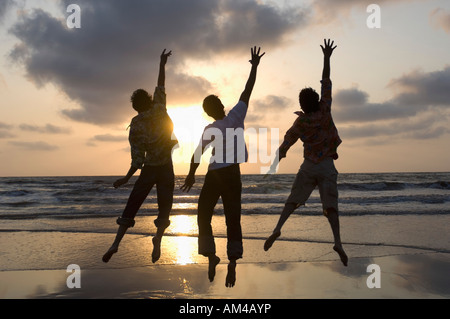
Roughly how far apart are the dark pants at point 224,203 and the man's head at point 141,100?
1.57m

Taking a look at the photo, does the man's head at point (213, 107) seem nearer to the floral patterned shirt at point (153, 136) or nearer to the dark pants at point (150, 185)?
the floral patterned shirt at point (153, 136)

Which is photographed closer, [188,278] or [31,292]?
[31,292]

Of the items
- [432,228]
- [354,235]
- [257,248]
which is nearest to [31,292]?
[257,248]

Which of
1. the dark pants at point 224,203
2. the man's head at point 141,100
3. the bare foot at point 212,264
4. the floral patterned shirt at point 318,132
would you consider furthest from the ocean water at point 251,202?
the man's head at point 141,100

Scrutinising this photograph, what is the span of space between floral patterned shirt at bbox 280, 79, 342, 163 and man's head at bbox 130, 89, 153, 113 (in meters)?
2.09

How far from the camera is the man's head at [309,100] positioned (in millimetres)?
5105

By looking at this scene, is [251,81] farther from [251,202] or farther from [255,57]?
[251,202]

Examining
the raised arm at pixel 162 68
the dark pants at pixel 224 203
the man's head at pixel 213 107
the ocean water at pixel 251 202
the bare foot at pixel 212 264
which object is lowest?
the ocean water at pixel 251 202

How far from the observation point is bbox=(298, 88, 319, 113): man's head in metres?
5.11

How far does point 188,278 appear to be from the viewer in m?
6.37

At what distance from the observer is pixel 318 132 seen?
5.12 metres

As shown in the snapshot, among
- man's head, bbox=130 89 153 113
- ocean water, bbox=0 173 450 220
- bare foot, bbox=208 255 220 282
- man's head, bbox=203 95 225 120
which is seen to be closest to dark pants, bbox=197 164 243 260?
bare foot, bbox=208 255 220 282

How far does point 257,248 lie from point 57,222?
9487mm
